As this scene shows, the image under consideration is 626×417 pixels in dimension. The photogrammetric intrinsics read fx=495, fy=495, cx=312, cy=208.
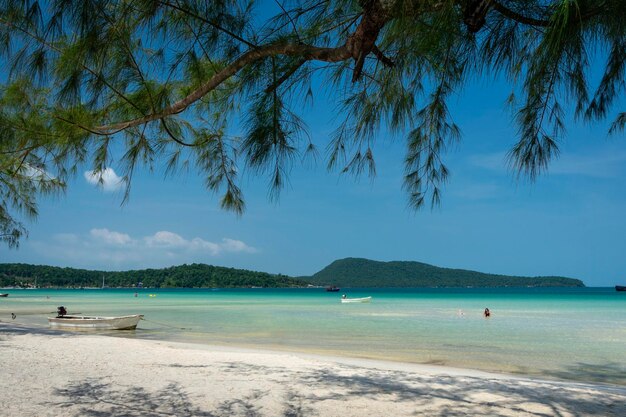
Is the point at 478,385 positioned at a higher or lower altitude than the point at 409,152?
lower

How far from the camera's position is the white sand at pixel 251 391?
4.16 meters

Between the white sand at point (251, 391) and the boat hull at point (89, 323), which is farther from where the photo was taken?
the boat hull at point (89, 323)

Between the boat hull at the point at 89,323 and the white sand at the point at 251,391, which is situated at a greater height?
the white sand at the point at 251,391

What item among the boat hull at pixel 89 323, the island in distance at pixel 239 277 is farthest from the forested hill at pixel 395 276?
the boat hull at pixel 89 323

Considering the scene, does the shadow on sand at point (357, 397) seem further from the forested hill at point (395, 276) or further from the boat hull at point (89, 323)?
the forested hill at point (395, 276)

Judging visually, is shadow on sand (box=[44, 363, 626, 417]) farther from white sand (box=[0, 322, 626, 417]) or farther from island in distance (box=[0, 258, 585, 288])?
island in distance (box=[0, 258, 585, 288])

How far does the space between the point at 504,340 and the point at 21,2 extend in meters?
14.3

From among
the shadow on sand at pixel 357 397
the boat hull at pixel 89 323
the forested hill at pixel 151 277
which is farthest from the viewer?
the forested hill at pixel 151 277

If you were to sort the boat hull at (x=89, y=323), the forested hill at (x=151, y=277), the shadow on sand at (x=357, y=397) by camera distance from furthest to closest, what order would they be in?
1. the forested hill at (x=151, y=277)
2. the boat hull at (x=89, y=323)
3. the shadow on sand at (x=357, y=397)

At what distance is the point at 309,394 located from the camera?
15.9ft

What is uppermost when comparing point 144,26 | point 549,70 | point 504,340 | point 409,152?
point 144,26

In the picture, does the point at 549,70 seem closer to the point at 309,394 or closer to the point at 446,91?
the point at 446,91

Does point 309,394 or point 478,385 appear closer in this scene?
point 309,394

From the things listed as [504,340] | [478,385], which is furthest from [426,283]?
[478,385]
